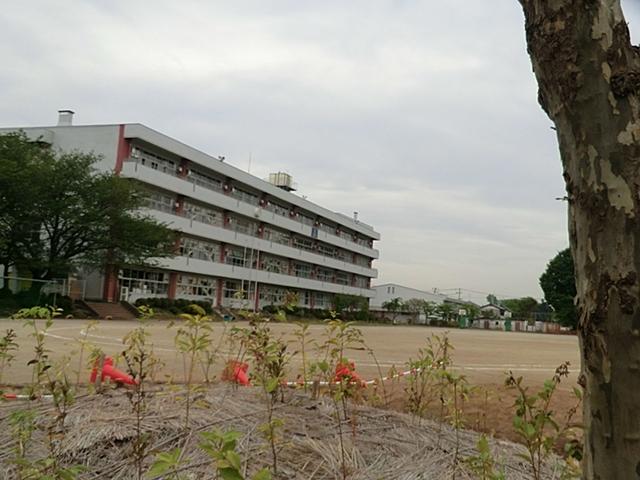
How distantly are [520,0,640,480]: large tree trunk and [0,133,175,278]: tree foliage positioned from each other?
32325 millimetres

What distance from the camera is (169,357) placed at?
10.3m

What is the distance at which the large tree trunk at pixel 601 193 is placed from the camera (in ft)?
3.76

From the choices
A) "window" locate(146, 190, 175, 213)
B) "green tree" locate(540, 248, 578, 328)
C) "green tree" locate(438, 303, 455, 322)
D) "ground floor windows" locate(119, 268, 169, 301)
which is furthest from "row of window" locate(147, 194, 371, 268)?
"green tree" locate(540, 248, 578, 328)

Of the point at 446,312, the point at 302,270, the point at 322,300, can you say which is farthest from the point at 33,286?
the point at 446,312

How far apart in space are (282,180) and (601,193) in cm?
5954

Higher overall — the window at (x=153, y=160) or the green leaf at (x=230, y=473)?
the window at (x=153, y=160)

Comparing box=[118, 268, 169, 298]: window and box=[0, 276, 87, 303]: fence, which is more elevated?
box=[118, 268, 169, 298]: window

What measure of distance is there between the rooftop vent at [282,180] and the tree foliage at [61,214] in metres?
27.0

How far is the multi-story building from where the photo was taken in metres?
37.0

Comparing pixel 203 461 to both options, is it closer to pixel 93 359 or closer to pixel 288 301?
pixel 288 301

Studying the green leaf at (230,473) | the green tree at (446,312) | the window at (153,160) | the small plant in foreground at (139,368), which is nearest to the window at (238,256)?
the window at (153,160)

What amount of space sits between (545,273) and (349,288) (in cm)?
2371

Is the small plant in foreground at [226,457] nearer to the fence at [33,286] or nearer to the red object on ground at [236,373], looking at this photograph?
the red object on ground at [236,373]

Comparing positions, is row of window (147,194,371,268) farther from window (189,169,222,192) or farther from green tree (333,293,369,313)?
green tree (333,293,369,313)
